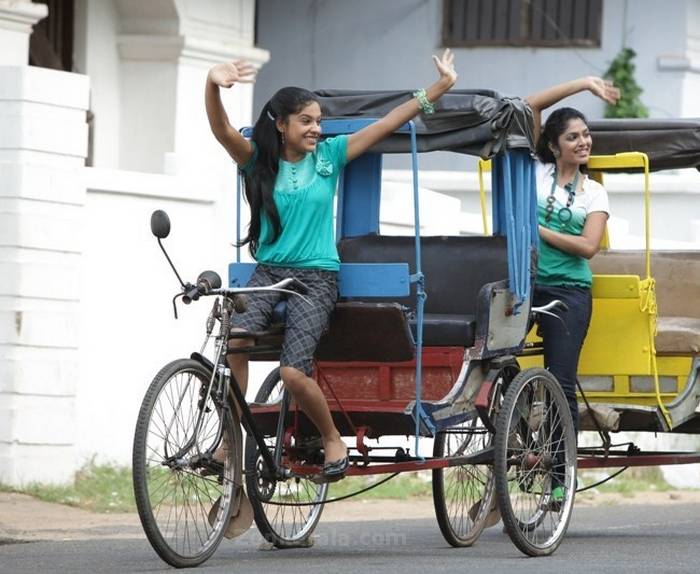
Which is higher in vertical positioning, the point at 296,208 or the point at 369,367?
the point at 296,208

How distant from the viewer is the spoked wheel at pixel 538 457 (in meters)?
8.88

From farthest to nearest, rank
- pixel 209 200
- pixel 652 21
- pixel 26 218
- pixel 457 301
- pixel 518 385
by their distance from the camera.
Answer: pixel 652 21, pixel 209 200, pixel 26 218, pixel 457 301, pixel 518 385

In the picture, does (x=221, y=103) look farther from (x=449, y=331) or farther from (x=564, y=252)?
(x=564, y=252)

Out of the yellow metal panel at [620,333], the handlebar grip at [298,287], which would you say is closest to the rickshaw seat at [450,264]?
the yellow metal panel at [620,333]

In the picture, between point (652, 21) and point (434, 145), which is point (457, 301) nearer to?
point (434, 145)

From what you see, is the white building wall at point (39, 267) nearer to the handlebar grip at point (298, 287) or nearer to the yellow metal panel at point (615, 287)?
the yellow metal panel at point (615, 287)

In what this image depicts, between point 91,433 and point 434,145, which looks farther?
point 91,433

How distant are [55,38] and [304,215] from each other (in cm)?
Result: 923

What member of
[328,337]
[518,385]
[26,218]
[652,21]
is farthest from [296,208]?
[652,21]

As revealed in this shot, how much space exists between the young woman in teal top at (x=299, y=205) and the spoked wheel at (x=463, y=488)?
0.90 metres

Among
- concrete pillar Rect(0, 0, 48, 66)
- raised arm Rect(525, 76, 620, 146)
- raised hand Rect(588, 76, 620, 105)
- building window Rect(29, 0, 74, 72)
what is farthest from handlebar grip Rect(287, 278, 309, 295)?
building window Rect(29, 0, 74, 72)

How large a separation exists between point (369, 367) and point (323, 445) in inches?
19.2

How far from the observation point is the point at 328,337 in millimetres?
8703

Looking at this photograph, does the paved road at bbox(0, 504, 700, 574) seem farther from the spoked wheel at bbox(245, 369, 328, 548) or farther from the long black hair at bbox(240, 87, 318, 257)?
the long black hair at bbox(240, 87, 318, 257)
